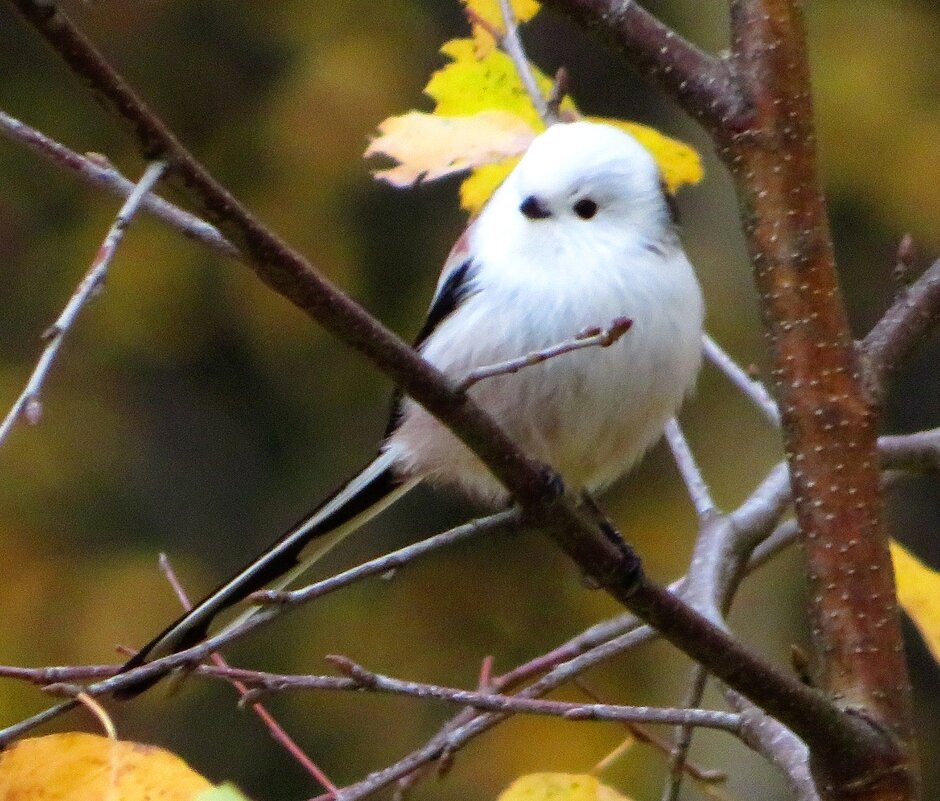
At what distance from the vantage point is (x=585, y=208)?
5.49ft

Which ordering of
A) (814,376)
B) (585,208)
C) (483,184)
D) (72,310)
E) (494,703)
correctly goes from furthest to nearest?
(483,184), (585,208), (814,376), (494,703), (72,310)

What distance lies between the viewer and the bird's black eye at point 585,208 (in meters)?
1.66

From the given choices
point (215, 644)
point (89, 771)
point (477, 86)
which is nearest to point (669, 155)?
point (477, 86)

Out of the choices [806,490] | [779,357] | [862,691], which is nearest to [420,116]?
[779,357]

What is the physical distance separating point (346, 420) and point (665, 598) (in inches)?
114

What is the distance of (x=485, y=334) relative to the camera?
5.34 ft

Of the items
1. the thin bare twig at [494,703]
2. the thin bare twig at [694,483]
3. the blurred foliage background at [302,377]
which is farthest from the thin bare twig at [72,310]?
the blurred foliage background at [302,377]

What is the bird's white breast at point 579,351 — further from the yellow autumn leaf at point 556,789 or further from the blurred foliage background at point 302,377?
the blurred foliage background at point 302,377

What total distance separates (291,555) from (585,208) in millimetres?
563

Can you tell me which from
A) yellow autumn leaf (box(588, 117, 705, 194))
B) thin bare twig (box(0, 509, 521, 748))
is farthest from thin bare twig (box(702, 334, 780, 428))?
thin bare twig (box(0, 509, 521, 748))

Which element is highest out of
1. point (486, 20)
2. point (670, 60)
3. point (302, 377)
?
point (486, 20)

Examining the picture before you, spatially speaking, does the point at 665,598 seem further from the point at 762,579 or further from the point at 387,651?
the point at 387,651

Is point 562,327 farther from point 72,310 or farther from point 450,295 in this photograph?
point 72,310

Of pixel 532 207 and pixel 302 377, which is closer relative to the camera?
pixel 532 207
